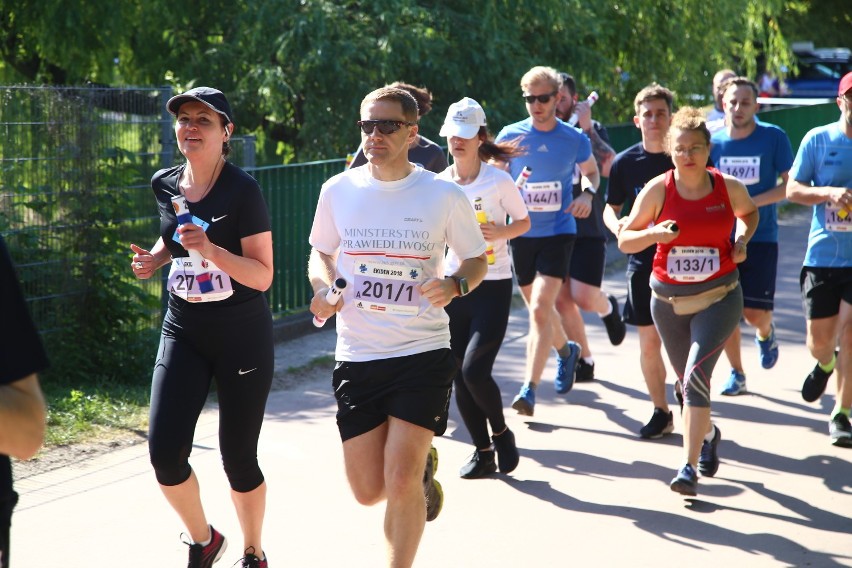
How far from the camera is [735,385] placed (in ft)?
26.8

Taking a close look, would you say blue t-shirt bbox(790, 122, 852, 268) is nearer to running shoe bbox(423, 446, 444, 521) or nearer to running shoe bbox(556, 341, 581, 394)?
running shoe bbox(556, 341, 581, 394)

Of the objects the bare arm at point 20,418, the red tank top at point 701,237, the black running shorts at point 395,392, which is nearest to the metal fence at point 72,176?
the black running shorts at point 395,392

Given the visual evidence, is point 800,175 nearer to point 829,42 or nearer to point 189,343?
point 189,343

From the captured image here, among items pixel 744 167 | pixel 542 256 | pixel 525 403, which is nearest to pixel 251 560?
pixel 525 403

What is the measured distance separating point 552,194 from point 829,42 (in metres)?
35.4

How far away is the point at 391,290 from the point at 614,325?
4.94 m

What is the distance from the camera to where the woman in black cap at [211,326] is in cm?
446

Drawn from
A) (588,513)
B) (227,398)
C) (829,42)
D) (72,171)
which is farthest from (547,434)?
(829,42)

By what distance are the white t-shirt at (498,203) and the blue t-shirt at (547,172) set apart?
133 centimetres

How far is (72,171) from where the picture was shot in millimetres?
7914

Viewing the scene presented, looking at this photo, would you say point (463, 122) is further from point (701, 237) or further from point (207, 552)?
point (207, 552)

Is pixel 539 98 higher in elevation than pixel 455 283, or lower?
higher

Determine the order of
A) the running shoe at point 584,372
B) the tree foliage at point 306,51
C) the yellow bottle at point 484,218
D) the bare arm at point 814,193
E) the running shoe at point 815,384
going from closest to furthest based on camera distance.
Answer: the yellow bottle at point 484,218
the bare arm at point 814,193
the running shoe at point 815,384
the running shoe at point 584,372
the tree foliage at point 306,51

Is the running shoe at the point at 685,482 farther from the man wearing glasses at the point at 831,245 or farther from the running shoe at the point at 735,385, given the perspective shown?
the running shoe at the point at 735,385
